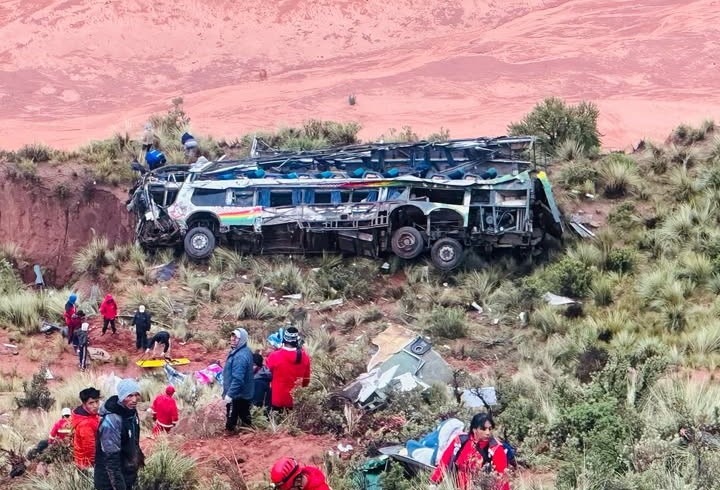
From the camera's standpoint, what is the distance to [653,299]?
20891 millimetres

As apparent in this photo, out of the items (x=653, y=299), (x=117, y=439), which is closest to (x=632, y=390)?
(x=117, y=439)

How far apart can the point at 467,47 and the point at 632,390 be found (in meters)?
32.7

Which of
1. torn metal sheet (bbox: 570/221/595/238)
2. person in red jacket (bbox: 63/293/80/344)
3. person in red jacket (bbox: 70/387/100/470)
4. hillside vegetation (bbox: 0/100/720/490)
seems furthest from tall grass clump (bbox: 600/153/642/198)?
person in red jacket (bbox: 70/387/100/470)

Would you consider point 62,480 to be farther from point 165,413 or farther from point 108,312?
point 108,312

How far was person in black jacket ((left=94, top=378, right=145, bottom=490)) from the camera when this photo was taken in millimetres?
9867

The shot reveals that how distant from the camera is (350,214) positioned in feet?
75.4

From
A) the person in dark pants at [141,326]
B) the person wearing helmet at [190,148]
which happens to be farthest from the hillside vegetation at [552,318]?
the person wearing helmet at [190,148]

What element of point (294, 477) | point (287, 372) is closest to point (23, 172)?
point (287, 372)

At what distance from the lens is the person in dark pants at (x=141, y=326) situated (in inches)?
776

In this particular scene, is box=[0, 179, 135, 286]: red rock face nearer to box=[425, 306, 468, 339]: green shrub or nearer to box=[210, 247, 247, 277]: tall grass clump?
box=[210, 247, 247, 277]: tall grass clump

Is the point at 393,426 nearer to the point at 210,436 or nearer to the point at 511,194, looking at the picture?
the point at 210,436

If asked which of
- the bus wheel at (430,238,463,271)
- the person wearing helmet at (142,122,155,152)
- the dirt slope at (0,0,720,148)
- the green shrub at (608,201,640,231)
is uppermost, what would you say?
the dirt slope at (0,0,720,148)

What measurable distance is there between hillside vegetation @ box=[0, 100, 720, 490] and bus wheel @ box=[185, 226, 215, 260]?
321 mm

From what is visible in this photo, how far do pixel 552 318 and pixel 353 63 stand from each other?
82.7 feet
